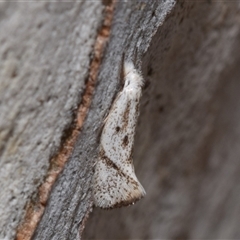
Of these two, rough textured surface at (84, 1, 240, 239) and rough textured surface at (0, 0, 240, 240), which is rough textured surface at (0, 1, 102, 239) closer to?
rough textured surface at (0, 0, 240, 240)

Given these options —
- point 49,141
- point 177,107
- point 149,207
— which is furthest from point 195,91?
point 49,141

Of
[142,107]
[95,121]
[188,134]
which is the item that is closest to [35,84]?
[95,121]

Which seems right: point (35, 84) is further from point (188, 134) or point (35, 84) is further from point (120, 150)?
point (188, 134)

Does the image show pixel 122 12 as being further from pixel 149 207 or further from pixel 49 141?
pixel 149 207

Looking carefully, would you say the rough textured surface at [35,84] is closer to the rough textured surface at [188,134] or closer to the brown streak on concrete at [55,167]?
the brown streak on concrete at [55,167]

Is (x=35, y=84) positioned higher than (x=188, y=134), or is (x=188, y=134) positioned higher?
(x=35, y=84)

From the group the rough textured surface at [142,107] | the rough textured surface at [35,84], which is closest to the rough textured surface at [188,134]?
the rough textured surface at [142,107]
